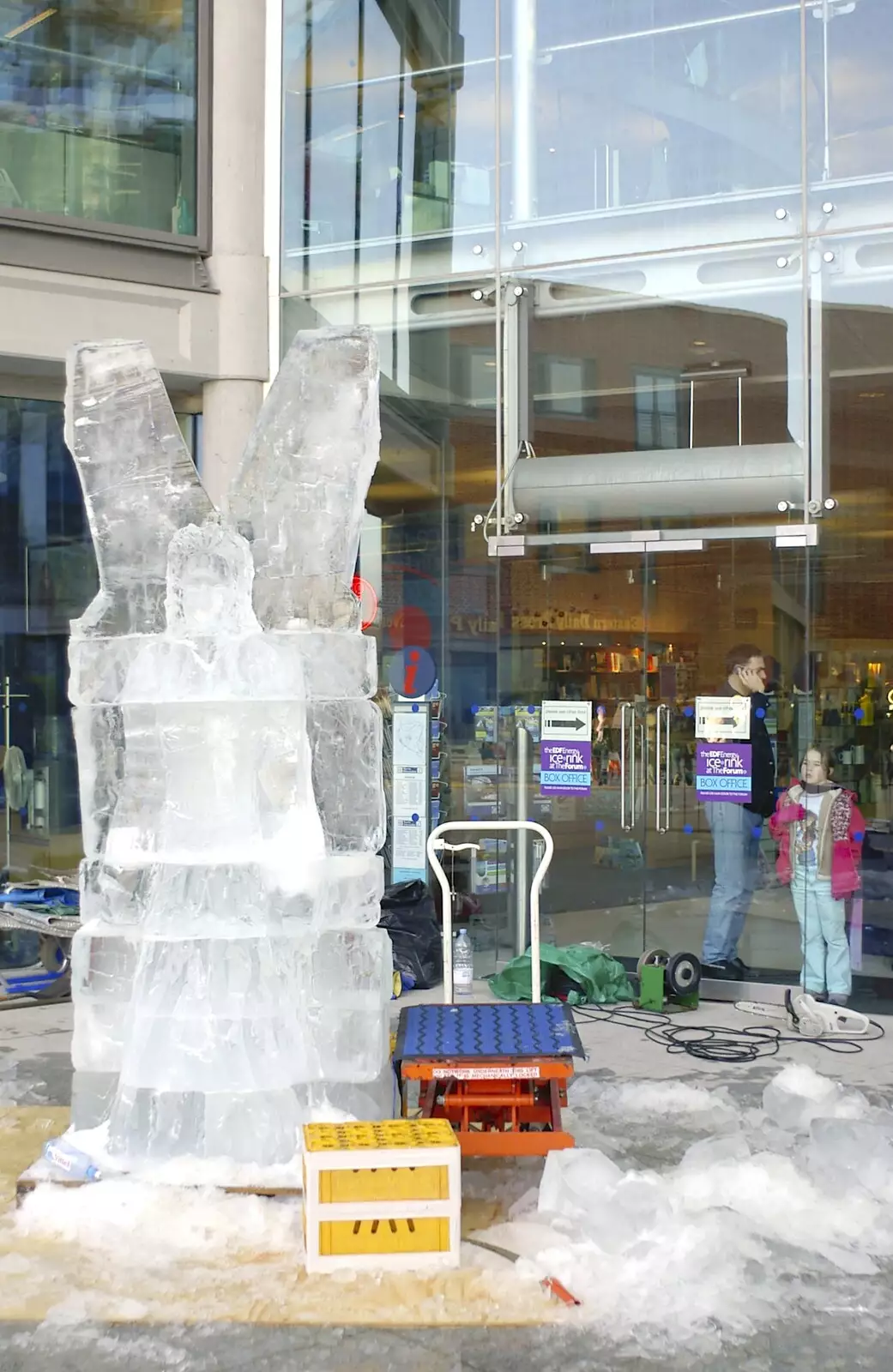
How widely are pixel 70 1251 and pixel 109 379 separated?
3.30 m

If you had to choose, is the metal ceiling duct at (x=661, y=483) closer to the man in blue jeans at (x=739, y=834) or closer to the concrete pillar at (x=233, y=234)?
the man in blue jeans at (x=739, y=834)

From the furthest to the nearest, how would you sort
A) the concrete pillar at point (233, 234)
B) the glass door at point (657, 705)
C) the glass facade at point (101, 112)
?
the concrete pillar at point (233, 234) → the glass facade at point (101, 112) → the glass door at point (657, 705)

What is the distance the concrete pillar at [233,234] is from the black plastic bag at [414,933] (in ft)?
10.6

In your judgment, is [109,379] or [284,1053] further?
[109,379]

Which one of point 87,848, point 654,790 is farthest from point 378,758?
point 654,790

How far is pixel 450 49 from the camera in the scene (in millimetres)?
10516

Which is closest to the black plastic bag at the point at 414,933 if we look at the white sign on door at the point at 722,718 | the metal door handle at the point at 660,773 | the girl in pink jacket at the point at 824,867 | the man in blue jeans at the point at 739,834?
the metal door handle at the point at 660,773

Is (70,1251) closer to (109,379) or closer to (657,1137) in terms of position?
(657,1137)

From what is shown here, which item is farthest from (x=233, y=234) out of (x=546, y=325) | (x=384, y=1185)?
(x=384, y=1185)

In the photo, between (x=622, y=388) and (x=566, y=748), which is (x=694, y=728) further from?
(x=622, y=388)

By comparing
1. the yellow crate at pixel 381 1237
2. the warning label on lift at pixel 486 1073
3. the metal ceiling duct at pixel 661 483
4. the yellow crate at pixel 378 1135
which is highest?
the metal ceiling duct at pixel 661 483

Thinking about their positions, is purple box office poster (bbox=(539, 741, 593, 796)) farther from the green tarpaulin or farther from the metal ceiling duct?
the metal ceiling duct

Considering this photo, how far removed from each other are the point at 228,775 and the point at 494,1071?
1499 millimetres

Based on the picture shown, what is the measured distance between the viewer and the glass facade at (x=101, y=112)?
10.1 m
